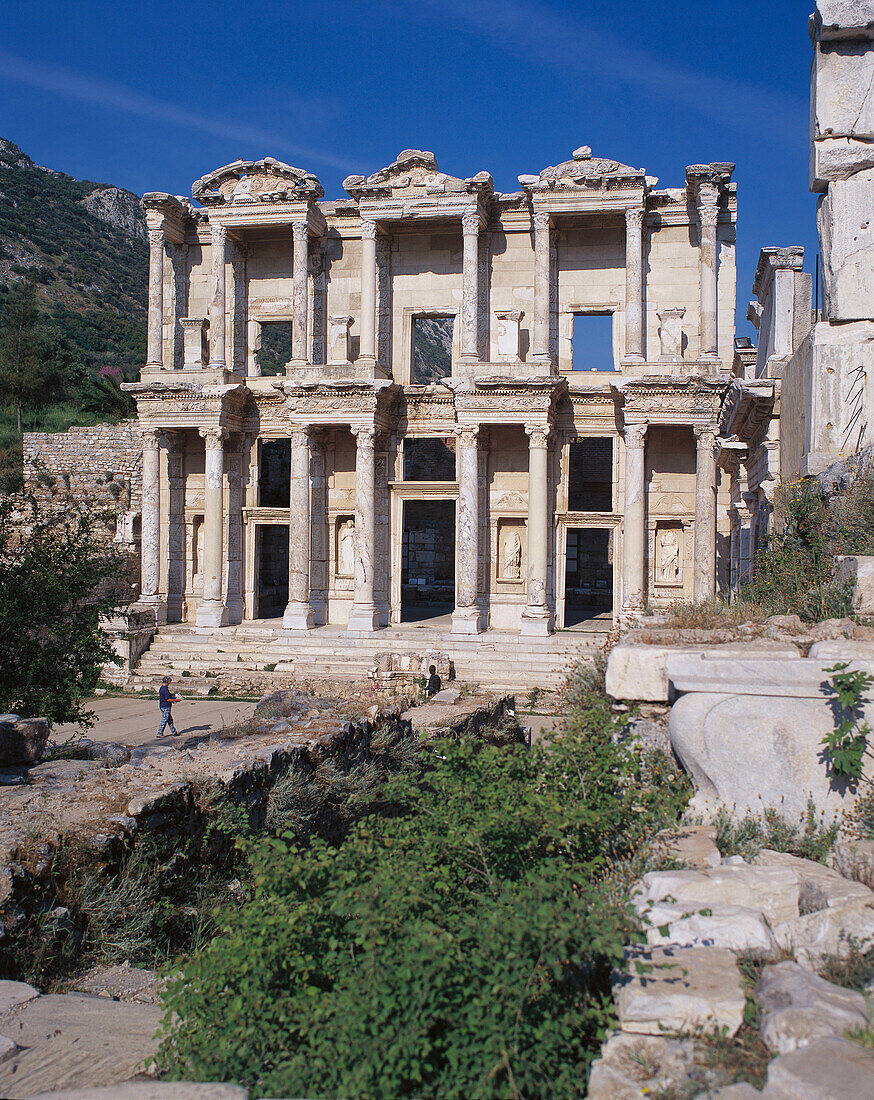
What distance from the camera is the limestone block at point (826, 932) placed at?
3.72 meters

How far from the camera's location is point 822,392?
→ 861 cm

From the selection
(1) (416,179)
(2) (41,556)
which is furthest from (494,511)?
(2) (41,556)

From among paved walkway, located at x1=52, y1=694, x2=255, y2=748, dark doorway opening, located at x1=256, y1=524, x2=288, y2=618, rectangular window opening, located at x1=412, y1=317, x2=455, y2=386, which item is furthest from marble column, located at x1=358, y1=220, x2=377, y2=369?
rectangular window opening, located at x1=412, y1=317, x2=455, y2=386

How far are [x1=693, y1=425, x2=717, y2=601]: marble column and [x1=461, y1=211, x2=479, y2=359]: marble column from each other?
229 inches

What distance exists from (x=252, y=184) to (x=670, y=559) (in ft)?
47.3

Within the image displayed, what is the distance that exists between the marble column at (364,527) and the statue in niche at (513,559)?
347cm

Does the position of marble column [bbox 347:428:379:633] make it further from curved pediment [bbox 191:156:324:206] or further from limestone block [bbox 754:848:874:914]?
limestone block [bbox 754:848:874:914]

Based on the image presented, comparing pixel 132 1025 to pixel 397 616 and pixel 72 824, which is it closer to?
pixel 72 824

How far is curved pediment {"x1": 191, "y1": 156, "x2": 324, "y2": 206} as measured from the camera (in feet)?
68.8

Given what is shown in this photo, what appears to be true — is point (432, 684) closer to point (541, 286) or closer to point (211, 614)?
point (211, 614)

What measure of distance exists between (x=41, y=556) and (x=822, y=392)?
920cm

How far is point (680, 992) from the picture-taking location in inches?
139

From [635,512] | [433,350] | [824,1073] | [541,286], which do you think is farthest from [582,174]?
[433,350]

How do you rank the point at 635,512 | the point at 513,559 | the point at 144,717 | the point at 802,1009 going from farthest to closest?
the point at 513,559 < the point at 635,512 < the point at 144,717 < the point at 802,1009
